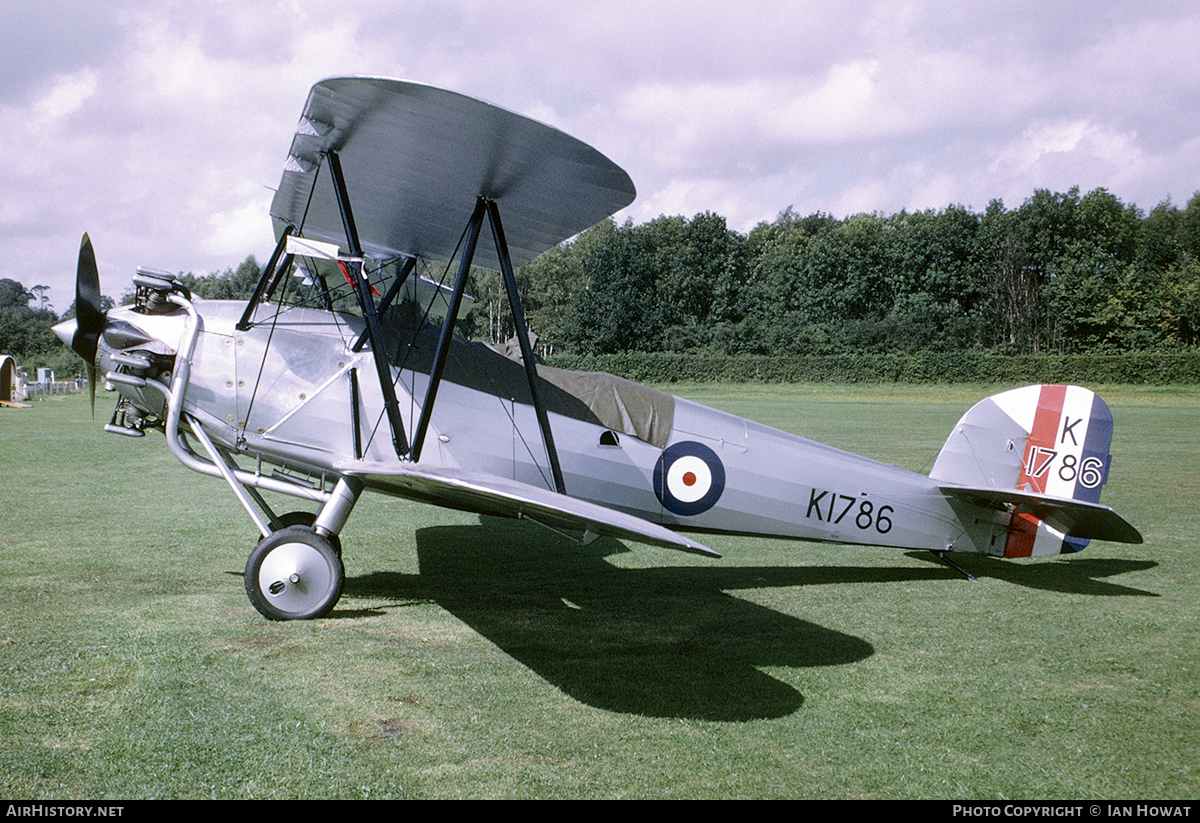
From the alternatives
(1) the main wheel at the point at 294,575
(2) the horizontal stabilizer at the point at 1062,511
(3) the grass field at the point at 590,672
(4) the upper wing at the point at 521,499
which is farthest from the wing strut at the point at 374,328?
(2) the horizontal stabilizer at the point at 1062,511

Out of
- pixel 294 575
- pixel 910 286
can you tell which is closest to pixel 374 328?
pixel 294 575

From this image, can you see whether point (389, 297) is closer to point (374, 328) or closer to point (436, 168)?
point (374, 328)

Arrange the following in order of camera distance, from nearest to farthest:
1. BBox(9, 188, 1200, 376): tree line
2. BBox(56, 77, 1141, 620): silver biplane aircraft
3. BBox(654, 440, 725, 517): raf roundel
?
BBox(56, 77, 1141, 620): silver biplane aircraft → BBox(654, 440, 725, 517): raf roundel → BBox(9, 188, 1200, 376): tree line

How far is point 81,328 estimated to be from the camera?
215 inches

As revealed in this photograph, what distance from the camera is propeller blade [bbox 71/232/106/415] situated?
17.6 ft

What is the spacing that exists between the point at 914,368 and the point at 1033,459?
39559 mm

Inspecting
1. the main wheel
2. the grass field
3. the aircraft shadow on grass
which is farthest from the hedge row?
the main wheel

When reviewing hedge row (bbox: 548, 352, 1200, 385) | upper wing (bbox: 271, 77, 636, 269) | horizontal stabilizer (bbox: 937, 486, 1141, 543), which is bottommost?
horizontal stabilizer (bbox: 937, 486, 1141, 543)

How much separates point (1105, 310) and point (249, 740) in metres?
62.4

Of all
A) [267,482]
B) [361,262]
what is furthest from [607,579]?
[361,262]

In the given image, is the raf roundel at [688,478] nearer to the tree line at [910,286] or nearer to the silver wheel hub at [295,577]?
the silver wheel hub at [295,577]

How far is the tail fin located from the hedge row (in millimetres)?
38124

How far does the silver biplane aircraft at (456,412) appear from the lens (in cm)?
496

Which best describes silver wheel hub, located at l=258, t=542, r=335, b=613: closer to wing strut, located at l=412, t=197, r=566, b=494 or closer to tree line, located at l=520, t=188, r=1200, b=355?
wing strut, located at l=412, t=197, r=566, b=494
